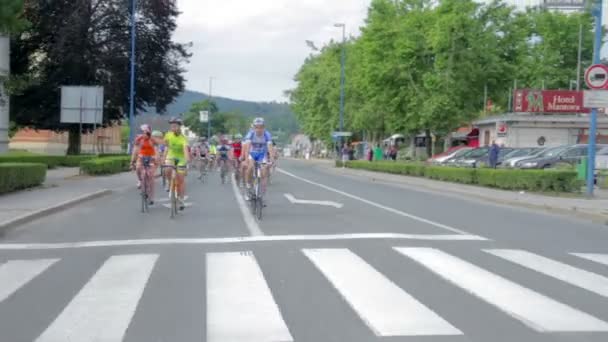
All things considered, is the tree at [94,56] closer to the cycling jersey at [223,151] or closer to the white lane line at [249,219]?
the cycling jersey at [223,151]

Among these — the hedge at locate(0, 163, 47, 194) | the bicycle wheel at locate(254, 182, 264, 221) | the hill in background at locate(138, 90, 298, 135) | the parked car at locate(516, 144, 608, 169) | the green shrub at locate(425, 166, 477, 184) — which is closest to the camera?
the bicycle wheel at locate(254, 182, 264, 221)

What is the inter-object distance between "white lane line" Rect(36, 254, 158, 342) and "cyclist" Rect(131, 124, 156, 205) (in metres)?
7.15

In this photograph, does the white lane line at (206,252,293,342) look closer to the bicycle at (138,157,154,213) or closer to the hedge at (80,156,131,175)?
the bicycle at (138,157,154,213)

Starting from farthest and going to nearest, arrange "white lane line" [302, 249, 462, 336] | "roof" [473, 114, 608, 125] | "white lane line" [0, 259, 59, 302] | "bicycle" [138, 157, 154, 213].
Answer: "roof" [473, 114, 608, 125]
"bicycle" [138, 157, 154, 213]
"white lane line" [0, 259, 59, 302]
"white lane line" [302, 249, 462, 336]

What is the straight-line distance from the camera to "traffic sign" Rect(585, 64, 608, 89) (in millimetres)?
19375

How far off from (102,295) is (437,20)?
125 feet

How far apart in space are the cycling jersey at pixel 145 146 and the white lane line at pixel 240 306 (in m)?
7.90

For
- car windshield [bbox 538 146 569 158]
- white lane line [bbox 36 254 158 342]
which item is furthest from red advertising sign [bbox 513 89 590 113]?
white lane line [bbox 36 254 158 342]

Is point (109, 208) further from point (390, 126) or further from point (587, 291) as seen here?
point (390, 126)

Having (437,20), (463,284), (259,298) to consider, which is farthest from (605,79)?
(437,20)

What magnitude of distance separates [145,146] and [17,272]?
321 inches

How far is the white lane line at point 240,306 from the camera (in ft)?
19.4

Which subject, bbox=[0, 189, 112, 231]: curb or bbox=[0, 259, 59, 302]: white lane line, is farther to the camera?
bbox=[0, 189, 112, 231]: curb

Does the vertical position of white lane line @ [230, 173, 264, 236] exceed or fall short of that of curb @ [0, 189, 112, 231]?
it exceeds it
